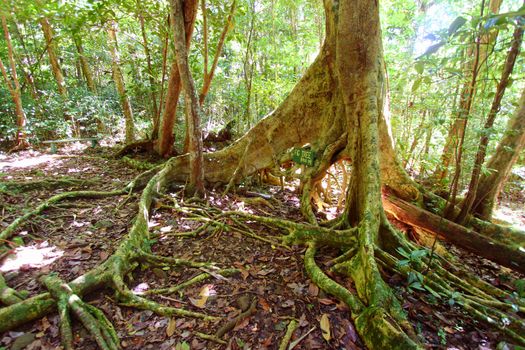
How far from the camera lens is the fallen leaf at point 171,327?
2154 millimetres

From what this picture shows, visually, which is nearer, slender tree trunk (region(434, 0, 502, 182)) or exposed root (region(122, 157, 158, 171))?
slender tree trunk (region(434, 0, 502, 182))

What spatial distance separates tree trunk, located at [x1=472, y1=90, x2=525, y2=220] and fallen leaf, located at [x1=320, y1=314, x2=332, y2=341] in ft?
10.5

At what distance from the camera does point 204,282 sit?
2.71 meters

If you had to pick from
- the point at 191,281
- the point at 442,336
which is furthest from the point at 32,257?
the point at 442,336

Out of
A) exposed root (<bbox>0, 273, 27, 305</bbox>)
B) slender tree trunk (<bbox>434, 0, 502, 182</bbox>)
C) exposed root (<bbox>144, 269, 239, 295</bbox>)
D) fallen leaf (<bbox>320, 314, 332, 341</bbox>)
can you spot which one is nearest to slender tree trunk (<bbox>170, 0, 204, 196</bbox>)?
exposed root (<bbox>144, 269, 239, 295</bbox>)

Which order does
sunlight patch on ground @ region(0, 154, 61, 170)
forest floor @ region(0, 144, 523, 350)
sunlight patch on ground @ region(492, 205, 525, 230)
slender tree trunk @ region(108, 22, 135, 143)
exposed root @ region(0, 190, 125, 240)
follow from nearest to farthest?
forest floor @ region(0, 144, 523, 350), exposed root @ region(0, 190, 125, 240), sunlight patch on ground @ region(0, 154, 61, 170), sunlight patch on ground @ region(492, 205, 525, 230), slender tree trunk @ region(108, 22, 135, 143)

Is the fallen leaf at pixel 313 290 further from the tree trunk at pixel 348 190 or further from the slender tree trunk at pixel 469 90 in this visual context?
the slender tree trunk at pixel 469 90

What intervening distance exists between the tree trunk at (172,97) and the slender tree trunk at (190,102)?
4.67 feet

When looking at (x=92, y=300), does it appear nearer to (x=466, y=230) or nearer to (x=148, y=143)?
(x=466, y=230)

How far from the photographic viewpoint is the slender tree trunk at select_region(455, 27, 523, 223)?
2605 mm

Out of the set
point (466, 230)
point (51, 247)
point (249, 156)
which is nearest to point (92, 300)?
point (51, 247)

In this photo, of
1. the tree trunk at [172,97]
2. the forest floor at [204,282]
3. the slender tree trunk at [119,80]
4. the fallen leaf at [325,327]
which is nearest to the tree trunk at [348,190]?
the forest floor at [204,282]

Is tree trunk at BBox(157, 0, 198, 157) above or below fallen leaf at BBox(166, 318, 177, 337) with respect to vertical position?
above

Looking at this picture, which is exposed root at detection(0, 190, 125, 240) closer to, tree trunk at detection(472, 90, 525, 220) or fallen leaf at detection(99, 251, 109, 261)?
fallen leaf at detection(99, 251, 109, 261)
